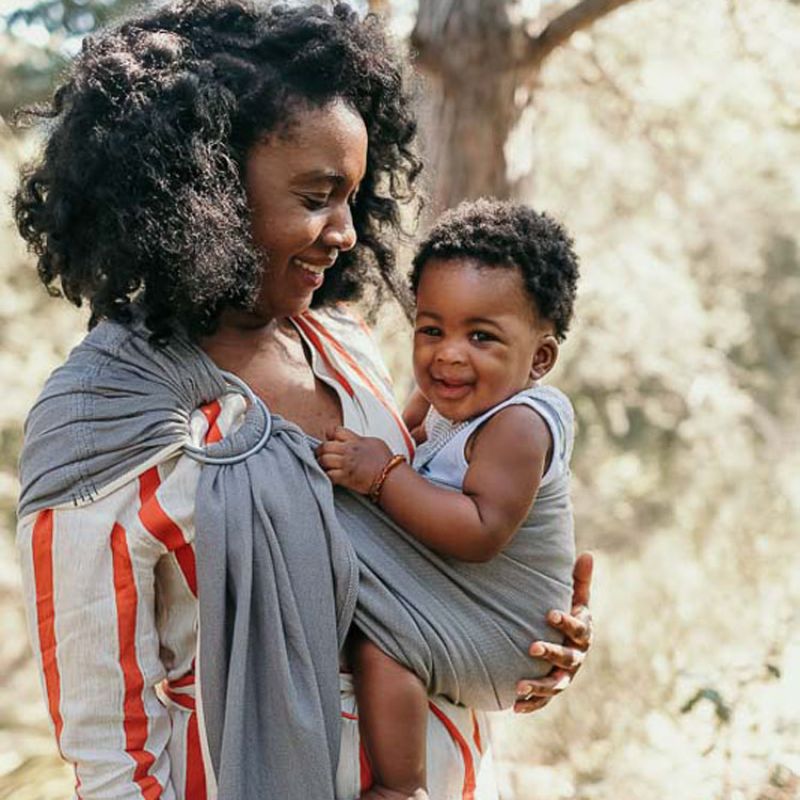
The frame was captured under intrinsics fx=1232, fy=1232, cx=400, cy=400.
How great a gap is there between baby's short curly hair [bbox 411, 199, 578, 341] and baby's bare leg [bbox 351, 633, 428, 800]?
664mm

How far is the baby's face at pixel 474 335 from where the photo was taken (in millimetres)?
2021

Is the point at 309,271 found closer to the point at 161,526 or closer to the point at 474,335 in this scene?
the point at 474,335

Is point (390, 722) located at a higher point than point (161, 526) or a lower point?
lower

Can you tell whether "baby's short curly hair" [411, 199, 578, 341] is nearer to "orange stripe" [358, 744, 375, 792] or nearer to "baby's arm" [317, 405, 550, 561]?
"baby's arm" [317, 405, 550, 561]

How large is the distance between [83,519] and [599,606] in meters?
6.82

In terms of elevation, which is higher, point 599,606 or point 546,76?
point 546,76

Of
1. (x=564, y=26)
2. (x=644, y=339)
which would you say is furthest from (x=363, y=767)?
(x=644, y=339)

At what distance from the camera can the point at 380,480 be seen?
1850 millimetres

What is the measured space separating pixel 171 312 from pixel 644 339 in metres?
6.98

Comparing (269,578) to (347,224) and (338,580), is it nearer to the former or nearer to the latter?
(338,580)

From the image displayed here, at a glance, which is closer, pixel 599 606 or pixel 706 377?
pixel 599 606

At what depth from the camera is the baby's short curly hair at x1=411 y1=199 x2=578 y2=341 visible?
6.72 ft

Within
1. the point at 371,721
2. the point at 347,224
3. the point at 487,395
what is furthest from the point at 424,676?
the point at 347,224

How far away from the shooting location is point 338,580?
1.72m
